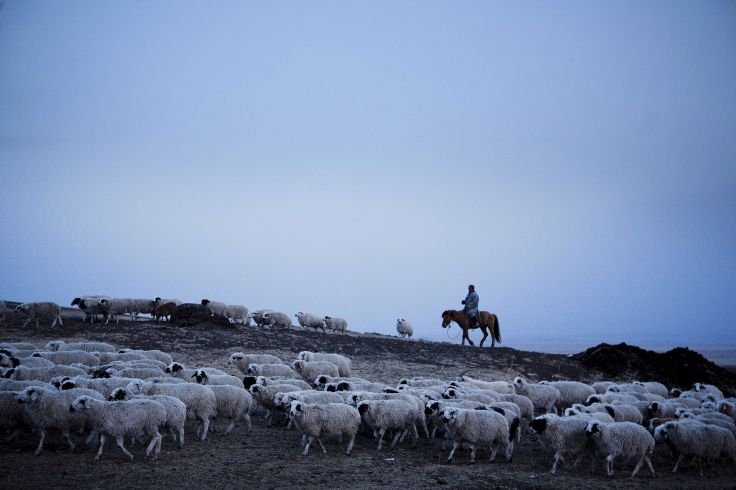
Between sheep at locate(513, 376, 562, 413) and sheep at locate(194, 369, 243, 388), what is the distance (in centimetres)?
786

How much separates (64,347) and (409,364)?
42.2 feet

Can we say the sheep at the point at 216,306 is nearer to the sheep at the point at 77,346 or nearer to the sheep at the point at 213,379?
the sheep at the point at 77,346

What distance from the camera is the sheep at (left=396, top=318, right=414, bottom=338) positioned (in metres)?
37.0

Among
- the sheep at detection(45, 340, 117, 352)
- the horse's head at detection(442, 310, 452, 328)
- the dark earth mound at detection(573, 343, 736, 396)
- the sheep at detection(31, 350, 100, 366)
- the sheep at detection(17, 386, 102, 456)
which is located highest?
the horse's head at detection(442, 310, 452, 328)

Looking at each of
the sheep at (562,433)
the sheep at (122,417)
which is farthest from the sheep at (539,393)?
the sheep at (122,417)

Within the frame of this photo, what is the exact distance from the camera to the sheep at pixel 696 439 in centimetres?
1229

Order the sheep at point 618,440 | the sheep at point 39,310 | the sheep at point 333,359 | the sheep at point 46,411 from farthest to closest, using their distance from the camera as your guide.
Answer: the sheep at point 39,310, the sheep at point 333,359, the sheep at point 618,440, the sheep at point 46,411

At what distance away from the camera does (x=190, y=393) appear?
42.7 feet

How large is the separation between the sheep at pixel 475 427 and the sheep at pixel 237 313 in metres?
21.8

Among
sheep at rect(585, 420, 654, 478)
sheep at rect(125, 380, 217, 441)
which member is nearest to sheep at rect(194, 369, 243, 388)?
sheep at rect(125, 380, 217, 441)

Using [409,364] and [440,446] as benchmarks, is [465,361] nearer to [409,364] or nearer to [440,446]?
[409,364]

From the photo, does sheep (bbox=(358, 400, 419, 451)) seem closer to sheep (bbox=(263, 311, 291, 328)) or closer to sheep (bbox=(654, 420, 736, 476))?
sheep (bbox=(654, 420, 736, 476))

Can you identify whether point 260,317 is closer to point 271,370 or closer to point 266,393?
point 271,370

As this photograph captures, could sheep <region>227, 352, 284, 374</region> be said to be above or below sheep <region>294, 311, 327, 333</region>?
below
